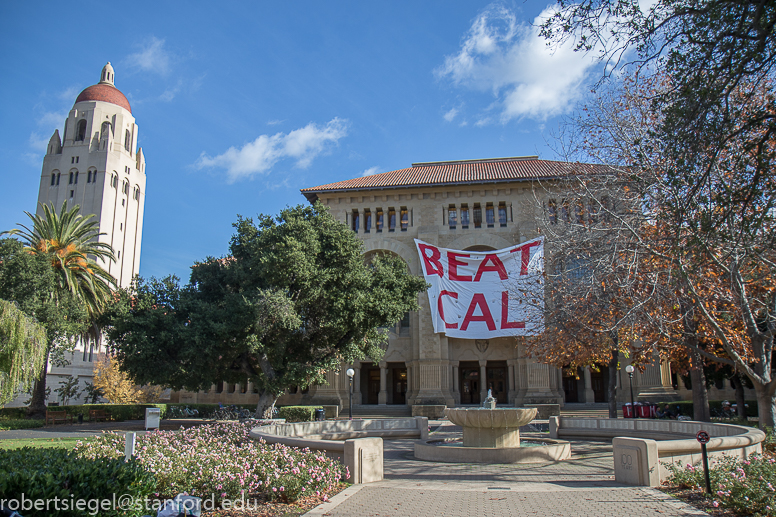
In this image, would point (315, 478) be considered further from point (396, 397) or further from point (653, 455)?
point (396, 397)

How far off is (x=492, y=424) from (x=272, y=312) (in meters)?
12.2

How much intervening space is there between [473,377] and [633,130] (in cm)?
3026

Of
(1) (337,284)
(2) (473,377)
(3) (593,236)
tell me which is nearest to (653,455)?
(3) (593,236)

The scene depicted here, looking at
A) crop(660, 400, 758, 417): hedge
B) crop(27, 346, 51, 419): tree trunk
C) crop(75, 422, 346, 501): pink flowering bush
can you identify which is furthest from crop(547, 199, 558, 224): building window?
crop(27, 346, 51, 419): tree trunk

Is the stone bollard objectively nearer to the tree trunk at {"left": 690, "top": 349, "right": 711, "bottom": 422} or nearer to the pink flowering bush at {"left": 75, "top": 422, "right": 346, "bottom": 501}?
the pink flowering bush at {"left": 75, "top": 422, "right": 346, "bottom": 501}

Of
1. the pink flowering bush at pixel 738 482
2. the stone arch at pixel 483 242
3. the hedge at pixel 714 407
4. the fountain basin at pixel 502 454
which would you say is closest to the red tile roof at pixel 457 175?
the stone arch at pixel 483 242

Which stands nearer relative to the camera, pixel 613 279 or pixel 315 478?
pixel 315 478

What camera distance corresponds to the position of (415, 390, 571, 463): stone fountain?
1397cm

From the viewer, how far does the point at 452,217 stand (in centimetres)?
4216

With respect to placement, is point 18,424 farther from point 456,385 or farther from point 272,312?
point 456,385

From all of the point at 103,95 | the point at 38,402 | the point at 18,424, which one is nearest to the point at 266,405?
the point at 18,424

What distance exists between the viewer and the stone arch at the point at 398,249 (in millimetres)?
40625

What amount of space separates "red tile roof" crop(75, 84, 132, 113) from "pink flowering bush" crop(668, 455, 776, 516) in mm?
85306

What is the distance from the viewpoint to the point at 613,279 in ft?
55.5
